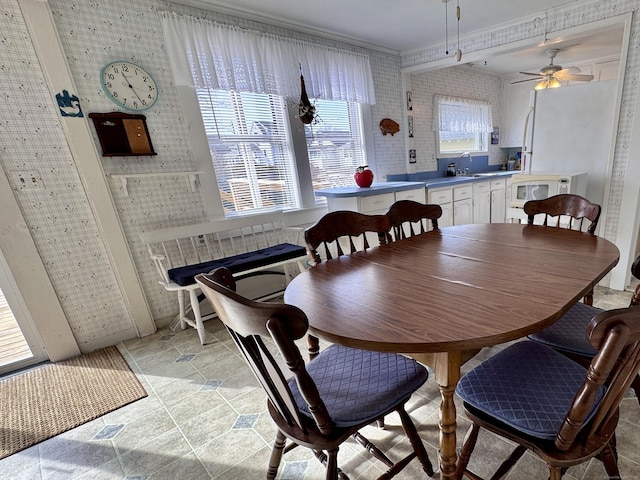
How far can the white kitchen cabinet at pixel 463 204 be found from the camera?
153 inches

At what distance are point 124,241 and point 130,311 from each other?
0.59m

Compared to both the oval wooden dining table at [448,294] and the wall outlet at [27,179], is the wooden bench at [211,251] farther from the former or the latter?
the oval wooden dining table at [448,294]

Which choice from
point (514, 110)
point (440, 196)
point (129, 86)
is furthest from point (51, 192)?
point (514, 110)

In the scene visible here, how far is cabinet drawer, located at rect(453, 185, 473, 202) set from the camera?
387 centimetres

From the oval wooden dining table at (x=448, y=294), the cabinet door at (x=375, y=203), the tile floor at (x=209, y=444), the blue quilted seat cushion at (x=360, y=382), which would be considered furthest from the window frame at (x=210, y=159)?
the blue quilted seat cushion at (x=360, y=382)

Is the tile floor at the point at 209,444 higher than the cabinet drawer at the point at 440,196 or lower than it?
lower

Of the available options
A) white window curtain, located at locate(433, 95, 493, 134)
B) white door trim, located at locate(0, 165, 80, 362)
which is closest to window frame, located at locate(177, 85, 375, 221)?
white door trim, located at locate(0, 165, 80, 362)

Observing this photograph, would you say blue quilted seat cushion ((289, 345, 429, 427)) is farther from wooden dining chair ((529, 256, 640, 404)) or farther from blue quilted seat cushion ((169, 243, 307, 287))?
blue quilted seat cushion ((169, 243, 307, 287))

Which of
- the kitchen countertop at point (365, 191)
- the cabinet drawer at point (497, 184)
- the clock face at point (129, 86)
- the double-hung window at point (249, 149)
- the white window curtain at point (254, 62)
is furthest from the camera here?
the cabinet drawer at point (497, 184)

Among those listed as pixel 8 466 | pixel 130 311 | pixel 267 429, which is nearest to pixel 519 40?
pixel 267 429

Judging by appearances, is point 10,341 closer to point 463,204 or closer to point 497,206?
point 463,204

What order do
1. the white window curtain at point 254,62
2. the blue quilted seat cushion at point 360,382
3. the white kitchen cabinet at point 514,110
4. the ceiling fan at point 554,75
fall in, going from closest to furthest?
the blue quilted seat cushion at point 360,382 < the white window curtain at point 254,62 < the ceiling fan at point 554,75 < the white kitchen cabinet at point 514,110

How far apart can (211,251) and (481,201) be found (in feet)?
12.1

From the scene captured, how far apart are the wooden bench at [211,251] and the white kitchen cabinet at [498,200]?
3.29 meters
